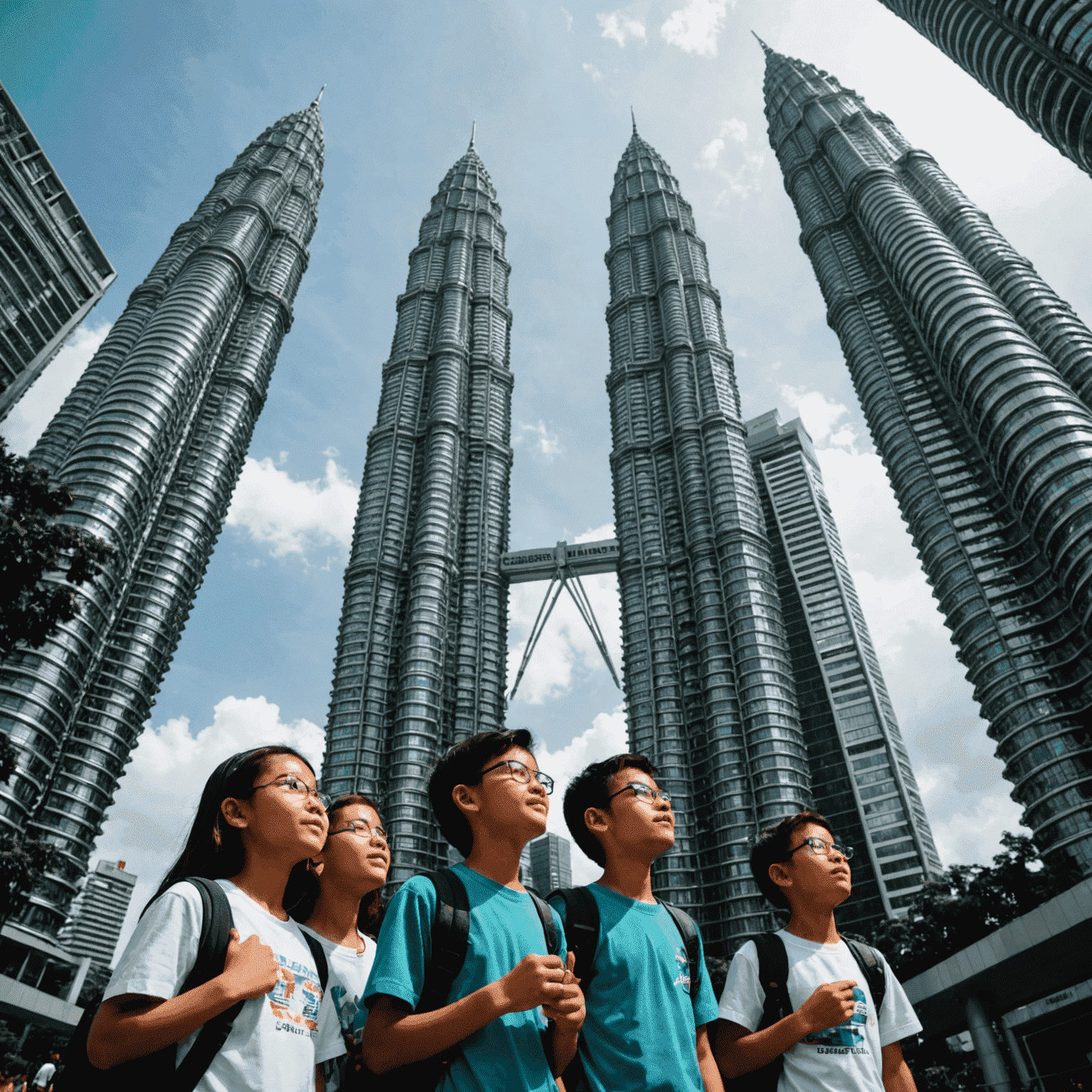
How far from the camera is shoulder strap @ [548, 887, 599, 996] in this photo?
4.55 meters

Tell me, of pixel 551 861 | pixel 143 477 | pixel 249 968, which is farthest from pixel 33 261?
pixel 551 861

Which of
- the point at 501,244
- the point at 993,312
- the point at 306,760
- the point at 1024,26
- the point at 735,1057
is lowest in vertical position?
the point at 735,1057

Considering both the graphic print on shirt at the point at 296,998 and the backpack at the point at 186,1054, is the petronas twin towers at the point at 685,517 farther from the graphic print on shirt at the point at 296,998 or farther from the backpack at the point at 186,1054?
the backpack at the point at 186,1054

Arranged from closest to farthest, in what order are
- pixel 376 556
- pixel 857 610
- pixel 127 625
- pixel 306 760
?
pixel 306 760, pixel 127 625, pixel 376 556, pixel 857 610

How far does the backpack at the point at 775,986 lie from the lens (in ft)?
16.1

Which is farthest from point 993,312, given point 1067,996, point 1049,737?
point 1067,996

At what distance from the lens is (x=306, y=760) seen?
15.5 ft

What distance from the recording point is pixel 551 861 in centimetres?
12762

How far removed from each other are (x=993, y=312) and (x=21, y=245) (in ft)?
310

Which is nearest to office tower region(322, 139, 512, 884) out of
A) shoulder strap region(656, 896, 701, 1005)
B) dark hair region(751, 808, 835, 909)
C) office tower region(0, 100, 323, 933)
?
office tower region(0, 100, 323, 933)

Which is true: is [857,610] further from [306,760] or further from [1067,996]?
[306,760]

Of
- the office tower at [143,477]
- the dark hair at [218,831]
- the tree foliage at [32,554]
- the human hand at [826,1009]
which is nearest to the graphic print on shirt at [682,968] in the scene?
the human hand at [826,1009]

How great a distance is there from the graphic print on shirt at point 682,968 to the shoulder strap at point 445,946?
1.48 meters

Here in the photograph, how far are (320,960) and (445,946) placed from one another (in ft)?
2.82
